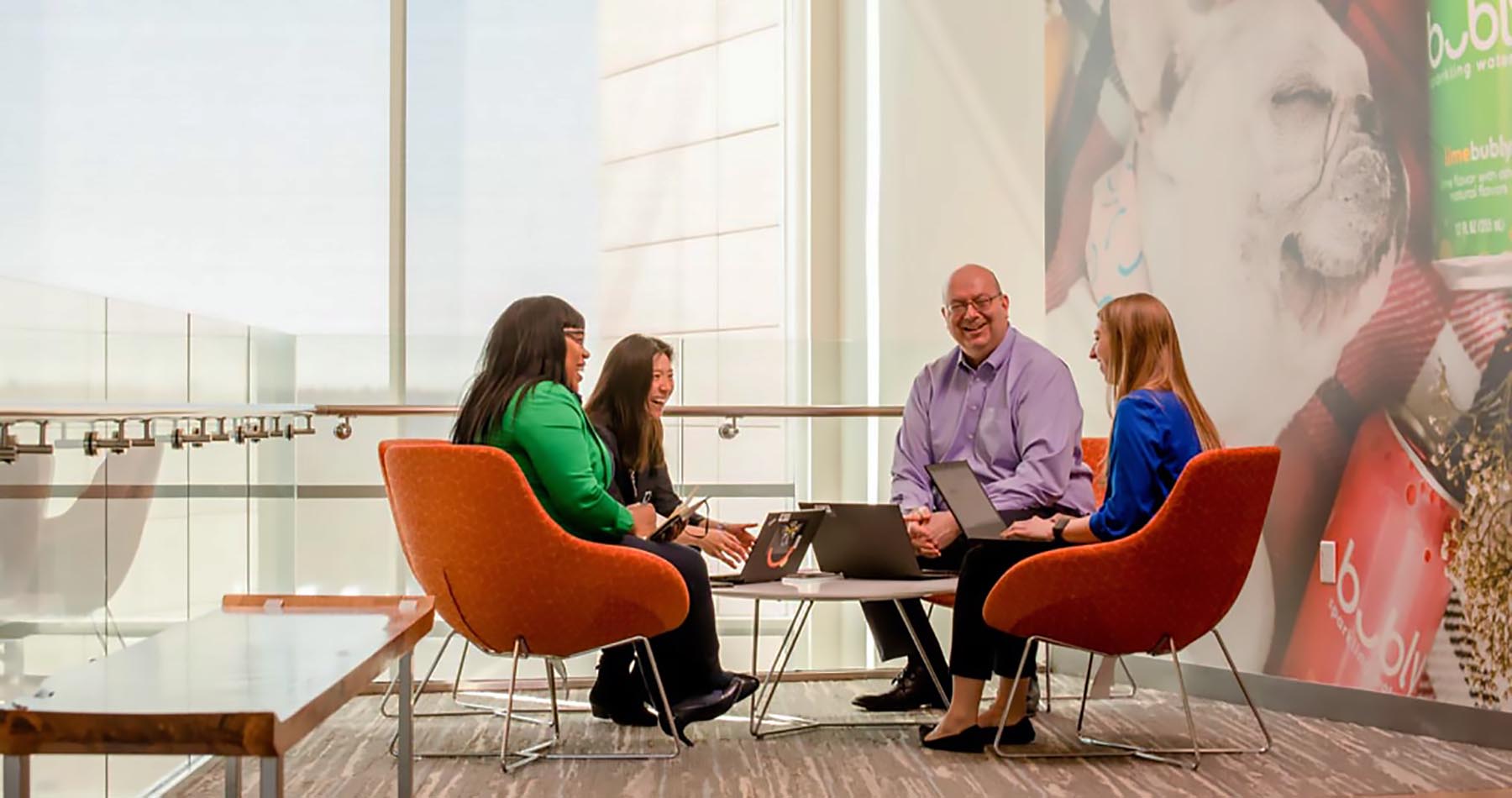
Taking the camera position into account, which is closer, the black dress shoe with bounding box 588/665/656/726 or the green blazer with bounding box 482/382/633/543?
the green blazer with bounding box 482/382/633/543

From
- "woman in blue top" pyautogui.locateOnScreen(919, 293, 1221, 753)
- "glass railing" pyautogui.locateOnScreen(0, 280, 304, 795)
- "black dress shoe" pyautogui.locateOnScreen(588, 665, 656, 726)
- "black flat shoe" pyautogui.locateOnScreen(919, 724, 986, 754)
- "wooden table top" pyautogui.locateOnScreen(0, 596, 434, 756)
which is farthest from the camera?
"black dress shoe" pyautogui.locateOnScreen(588, 665, 656, 726)

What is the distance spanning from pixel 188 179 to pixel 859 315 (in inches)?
115

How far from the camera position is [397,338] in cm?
578

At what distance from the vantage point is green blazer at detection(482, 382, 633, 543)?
388cm

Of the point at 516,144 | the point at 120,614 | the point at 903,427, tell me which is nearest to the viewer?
the point at 120,614

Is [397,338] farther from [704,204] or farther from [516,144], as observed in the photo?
[704,204]

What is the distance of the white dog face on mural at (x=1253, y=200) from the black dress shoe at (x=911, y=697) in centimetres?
104

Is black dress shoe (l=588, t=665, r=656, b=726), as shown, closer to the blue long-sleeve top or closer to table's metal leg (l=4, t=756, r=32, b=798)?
the blue long-sleeve top

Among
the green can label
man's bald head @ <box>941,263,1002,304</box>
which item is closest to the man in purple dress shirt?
man's bald head @ <box>941,263,1002,304</box>

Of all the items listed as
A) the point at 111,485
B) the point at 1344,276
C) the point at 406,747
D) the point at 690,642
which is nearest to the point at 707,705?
the point at 690,642

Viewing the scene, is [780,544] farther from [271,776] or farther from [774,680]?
[271,776]

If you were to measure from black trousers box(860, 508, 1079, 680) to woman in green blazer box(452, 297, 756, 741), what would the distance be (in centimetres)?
60

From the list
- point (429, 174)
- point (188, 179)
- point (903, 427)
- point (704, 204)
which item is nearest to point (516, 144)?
point (429, 174)

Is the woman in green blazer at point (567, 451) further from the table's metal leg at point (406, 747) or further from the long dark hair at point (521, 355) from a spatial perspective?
the table's metal leg at point (406, 747)
